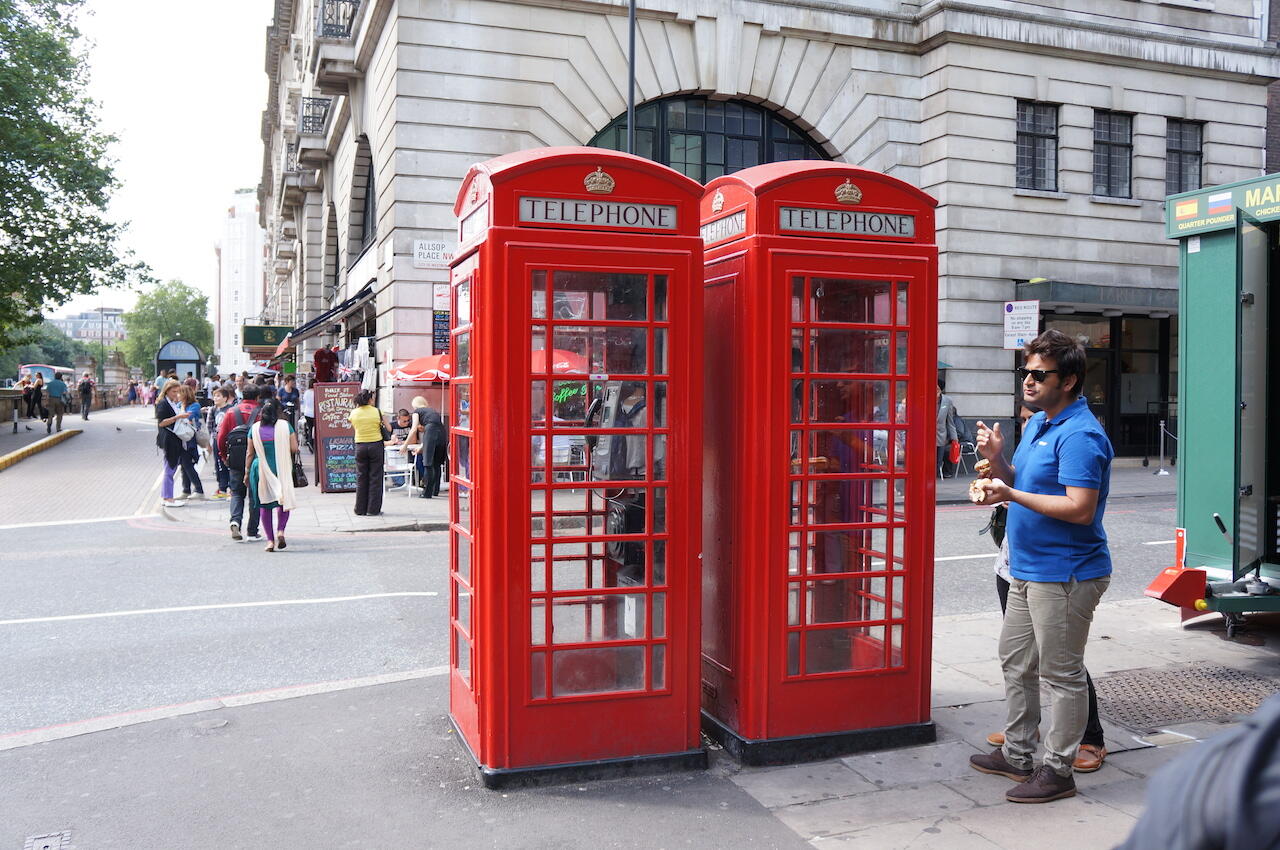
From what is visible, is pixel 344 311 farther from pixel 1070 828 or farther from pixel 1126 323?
pixel 1070 828

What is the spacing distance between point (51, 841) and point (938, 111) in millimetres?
21012

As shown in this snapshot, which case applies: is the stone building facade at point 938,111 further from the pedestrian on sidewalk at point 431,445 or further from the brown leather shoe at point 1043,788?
the brown leather shoe at point 1043,788

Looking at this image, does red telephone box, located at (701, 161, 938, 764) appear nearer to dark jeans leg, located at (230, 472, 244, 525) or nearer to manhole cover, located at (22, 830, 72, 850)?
manhole cover, located at (22, 830, 72, 850)

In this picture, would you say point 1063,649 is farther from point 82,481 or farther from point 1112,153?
point 1112,153

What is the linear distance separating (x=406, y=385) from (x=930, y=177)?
1136 cm

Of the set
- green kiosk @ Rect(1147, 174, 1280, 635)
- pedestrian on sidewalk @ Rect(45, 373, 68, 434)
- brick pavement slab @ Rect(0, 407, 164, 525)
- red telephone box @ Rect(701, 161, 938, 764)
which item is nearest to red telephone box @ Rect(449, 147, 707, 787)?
red telephone box @ Rect(701, 161, 938, 764)

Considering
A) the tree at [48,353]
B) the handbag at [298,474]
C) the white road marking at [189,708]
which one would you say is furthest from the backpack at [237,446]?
the tree at [48,353]

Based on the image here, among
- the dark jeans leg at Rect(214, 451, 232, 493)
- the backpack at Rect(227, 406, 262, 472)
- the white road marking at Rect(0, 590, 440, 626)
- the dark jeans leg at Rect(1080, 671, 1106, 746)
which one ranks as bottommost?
the white road marking at Rect(0, 590, 440, 626)

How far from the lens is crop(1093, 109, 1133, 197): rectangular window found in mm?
22797

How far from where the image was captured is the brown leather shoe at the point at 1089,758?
4688mm

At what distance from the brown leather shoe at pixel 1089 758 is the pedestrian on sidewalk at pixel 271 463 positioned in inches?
345

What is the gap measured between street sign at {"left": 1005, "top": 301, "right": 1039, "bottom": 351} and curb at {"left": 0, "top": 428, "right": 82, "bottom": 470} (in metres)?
19.9

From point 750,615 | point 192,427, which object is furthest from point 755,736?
point 192,427

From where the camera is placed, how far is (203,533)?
1350 cm
